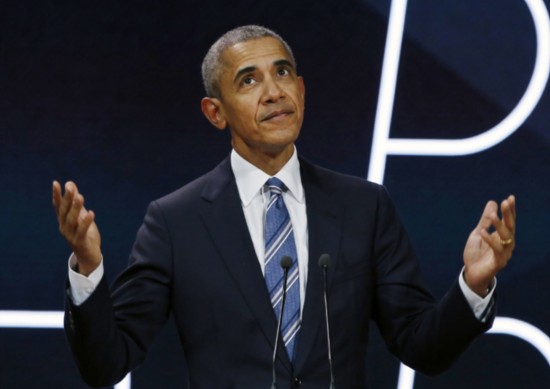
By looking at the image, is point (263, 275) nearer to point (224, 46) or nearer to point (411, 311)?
point (411, 311)

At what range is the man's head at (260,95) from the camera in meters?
2.65

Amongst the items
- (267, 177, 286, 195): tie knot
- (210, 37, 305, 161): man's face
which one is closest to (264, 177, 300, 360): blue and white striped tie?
(267, 177, 286, 195): tie knot

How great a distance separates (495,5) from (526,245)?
80 cm

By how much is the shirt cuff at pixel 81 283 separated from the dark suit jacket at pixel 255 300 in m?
0.06

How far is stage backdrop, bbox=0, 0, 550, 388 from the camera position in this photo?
3.58 m

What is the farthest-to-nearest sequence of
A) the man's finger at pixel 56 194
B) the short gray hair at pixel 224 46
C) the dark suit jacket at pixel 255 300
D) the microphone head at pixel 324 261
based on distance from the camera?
the short gray hair at pixel 224 46, the dark suit jacket at pixel 255 300, the microphone head at pixel 324 261, the man's finger at pixel 56 194

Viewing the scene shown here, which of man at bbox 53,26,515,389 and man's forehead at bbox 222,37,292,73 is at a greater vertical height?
man's forehead at bbox 222,37,292,73

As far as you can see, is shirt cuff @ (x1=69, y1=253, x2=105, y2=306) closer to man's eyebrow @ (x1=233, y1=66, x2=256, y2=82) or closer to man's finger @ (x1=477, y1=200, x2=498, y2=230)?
man's eyebrow @ (x1=233, y1=66, x2=256, y2=82)

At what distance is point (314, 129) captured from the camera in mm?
3646

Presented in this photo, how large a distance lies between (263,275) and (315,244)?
14cm

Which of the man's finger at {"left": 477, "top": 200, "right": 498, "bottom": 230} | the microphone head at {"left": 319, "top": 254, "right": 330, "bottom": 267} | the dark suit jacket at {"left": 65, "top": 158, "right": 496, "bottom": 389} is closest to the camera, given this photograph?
the man's finger at {"left": 477, "top": 200, "right": 498, "bottom": 230}

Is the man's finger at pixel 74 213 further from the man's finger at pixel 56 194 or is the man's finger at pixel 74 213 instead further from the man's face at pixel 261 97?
the man's face at pixel 261 97

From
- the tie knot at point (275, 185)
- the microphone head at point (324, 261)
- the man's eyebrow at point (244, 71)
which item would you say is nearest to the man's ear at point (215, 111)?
the man's eyebrow at point (244, 71)

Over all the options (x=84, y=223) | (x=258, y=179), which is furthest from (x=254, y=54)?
(x=84, y=223)
